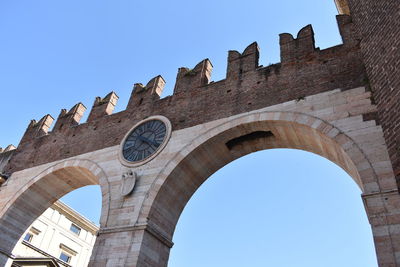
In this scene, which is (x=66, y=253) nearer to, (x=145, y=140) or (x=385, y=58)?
(x=145, y=140)

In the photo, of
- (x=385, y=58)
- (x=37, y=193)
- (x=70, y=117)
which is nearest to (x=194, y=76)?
(x=70, y=117)

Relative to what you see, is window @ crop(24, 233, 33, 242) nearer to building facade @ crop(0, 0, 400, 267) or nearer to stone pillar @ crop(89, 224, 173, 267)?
building facade @ crop(0, 0, 400, 267)

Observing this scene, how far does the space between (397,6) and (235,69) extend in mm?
5216

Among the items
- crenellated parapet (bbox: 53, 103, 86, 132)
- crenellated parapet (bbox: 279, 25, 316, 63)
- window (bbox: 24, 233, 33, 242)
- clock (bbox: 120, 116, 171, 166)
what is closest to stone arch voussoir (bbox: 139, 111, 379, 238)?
clock (bbox: 120, 116, 171, 166)

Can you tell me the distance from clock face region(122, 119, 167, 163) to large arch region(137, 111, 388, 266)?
99 cm

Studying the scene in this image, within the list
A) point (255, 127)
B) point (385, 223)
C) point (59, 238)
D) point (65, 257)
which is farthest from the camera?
point (65, 257)

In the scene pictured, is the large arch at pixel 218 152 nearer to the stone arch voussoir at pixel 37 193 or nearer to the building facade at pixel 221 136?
the building facade at pixel 221 136

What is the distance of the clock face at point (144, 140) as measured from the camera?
1064 centimetres

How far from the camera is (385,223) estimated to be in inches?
248

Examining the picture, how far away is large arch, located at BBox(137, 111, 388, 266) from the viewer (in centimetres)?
873

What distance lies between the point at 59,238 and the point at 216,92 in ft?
59.5

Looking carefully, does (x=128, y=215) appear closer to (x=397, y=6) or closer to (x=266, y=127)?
(x=266, y=127)

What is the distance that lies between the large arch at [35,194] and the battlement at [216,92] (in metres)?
0.64

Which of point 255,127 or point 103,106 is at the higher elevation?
point 103,106
